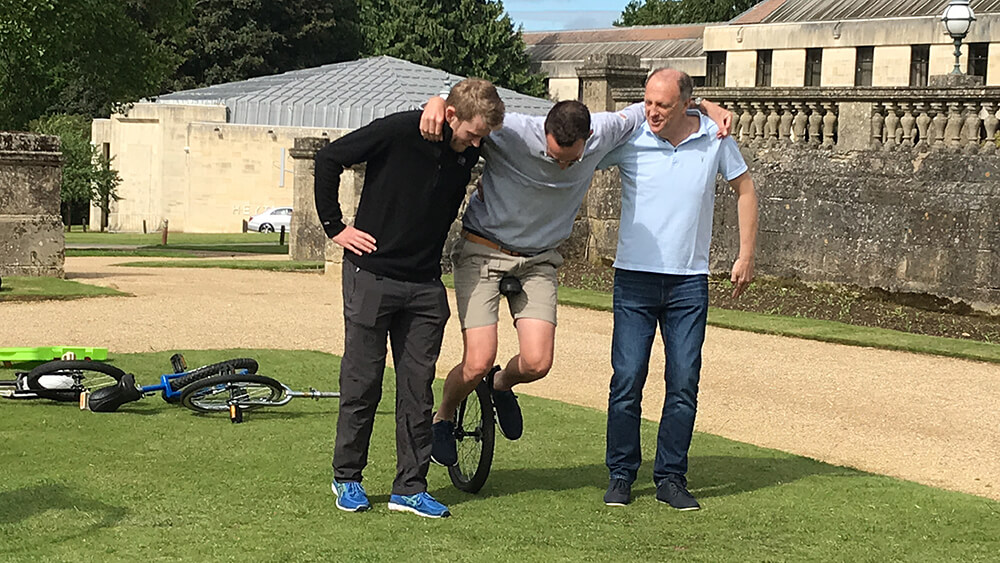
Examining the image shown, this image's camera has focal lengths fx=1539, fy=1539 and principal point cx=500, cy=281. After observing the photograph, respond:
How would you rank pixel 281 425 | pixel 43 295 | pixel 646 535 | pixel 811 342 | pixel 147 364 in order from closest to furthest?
pixel 646 535, pixel 281 425, pixel 147 364, pixel 811 342, pixel 43 295

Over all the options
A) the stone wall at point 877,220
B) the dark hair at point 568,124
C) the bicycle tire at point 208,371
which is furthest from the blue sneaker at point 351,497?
the stone wall at point 877,220

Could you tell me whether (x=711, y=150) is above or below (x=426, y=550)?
above

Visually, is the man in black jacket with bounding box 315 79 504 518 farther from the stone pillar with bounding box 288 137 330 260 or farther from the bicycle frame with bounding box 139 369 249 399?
the stone pillar with bounding box 288 137 330 260

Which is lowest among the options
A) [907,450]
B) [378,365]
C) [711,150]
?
[907,450]

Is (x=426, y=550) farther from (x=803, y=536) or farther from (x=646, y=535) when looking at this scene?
(x=803, y=536)

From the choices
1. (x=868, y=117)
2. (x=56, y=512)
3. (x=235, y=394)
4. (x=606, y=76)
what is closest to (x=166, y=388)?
(x=235, y=394)

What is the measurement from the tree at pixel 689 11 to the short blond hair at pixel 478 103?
7567 cm

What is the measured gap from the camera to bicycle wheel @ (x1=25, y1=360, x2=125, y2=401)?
849cm

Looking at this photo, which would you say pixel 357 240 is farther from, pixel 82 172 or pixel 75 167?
pixel 75 167

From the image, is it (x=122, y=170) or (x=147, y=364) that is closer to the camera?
(x=147, y=364)

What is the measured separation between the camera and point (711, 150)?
6711 mm

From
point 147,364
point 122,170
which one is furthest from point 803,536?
point 122,170

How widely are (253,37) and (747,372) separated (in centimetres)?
5979

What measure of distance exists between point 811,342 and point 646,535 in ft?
27.2
